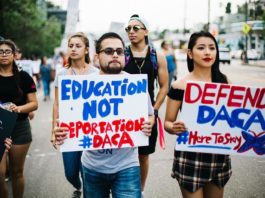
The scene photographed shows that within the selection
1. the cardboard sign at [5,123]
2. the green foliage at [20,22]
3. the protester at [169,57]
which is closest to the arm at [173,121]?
the cardboard sign at [5,123]

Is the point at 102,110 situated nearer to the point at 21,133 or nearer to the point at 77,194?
the point at 21,133

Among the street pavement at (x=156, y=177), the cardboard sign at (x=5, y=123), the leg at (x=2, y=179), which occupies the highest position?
the cardboard sign at (x=5, y=123)

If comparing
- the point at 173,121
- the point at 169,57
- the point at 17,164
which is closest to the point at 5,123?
the point at 17,164

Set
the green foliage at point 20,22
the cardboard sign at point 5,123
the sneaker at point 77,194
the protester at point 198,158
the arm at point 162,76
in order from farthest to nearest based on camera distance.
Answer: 1. the green foliage at point 20,22
2. the sneaker at point 77,194
3. the arm at point 162,76
4. the cardboard sign at point 5,123
5. the protester at point 198,158

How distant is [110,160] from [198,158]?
701mm

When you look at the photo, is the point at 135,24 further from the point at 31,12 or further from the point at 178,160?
the point at 31,12

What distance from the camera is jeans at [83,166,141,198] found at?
10.1 ft

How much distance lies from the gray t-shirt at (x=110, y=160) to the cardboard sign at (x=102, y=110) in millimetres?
90

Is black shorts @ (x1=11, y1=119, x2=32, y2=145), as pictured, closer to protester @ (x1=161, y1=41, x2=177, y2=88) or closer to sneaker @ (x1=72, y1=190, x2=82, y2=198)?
sneaker @ (x1=72, y1=190, x2=82, y2=198)

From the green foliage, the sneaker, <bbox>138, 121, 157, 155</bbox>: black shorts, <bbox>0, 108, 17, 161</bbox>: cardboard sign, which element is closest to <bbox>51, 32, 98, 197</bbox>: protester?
the sneaker

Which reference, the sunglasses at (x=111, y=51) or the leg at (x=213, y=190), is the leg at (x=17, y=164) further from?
the leg at (x=213, y=190)

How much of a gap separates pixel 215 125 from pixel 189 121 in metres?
0.22

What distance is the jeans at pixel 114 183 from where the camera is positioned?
3088 millimetres

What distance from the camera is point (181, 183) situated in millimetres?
3094
